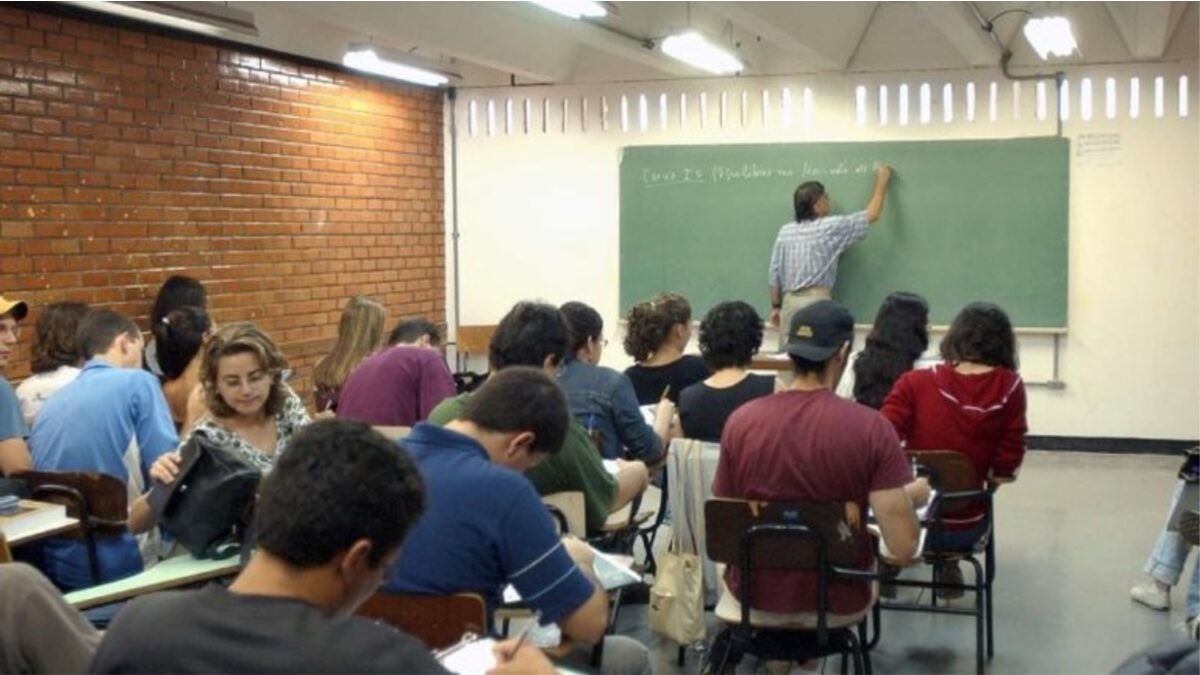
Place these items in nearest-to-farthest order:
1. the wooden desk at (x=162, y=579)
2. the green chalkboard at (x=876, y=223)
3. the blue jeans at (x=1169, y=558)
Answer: the wooden desk at (x=162, y=579) < the blue jeans at (x=1169, y=558) < the green chalkboard at (x=876, y=223)

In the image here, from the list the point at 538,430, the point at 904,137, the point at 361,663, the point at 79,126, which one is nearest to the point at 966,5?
the point at 904,137

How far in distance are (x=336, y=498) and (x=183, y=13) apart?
15.0 ft

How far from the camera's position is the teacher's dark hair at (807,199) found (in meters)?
8.16

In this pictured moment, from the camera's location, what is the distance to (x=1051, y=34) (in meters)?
6.48

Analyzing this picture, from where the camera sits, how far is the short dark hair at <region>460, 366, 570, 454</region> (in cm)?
253

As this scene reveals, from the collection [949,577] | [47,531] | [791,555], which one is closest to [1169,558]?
[949,577]

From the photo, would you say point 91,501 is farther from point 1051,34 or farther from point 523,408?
point 1051,34

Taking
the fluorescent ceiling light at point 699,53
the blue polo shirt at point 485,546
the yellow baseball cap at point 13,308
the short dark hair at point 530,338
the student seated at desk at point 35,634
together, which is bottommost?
the student seated at desk at point 35,634

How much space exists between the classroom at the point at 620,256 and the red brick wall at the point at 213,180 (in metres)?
0.02

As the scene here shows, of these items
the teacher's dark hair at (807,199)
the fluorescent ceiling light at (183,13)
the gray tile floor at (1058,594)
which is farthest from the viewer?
the teacher's dark hair at (807,199)

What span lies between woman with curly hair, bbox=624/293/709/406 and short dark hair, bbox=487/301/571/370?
127 centimetres

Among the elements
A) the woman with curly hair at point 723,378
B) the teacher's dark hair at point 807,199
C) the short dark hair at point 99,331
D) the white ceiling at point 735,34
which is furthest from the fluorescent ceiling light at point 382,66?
the woman with curly hair at point 723,378

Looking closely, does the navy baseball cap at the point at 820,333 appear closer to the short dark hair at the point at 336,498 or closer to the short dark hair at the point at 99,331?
the short dark hair at the point at 336,498

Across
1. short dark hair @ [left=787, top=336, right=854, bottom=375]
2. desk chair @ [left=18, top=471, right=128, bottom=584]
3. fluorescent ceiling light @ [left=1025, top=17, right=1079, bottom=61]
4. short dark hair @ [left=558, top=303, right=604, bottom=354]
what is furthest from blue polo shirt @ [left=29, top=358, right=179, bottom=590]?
fluorescent ceiling light @ [left=1025, top=17, right=1079, bottom=61]
